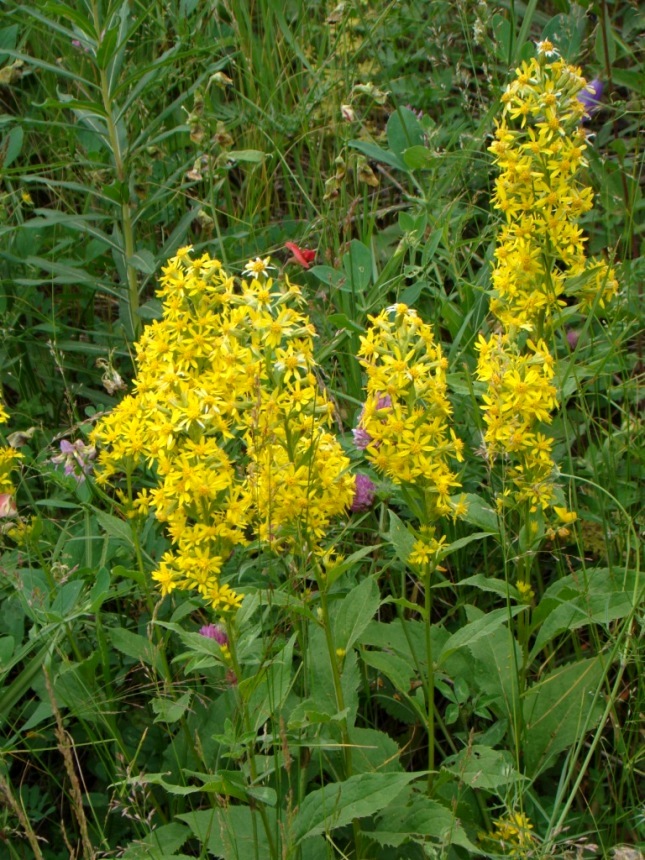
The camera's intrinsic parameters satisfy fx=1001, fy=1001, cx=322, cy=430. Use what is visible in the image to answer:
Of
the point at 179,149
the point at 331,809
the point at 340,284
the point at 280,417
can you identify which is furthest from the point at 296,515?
the point at 179,149

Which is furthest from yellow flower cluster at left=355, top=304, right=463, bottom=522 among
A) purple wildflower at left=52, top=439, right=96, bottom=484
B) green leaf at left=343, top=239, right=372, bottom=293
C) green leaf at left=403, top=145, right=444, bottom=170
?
green leaf at left=403, top=145, right=444, bottom=170

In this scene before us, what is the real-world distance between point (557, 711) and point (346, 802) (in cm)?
61

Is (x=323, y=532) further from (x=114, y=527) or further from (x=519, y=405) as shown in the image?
(x=114, y=527)

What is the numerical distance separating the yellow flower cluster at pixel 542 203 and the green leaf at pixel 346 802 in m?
1.03

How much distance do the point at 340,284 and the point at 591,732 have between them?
140cm

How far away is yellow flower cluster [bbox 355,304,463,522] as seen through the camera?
183 centimetres

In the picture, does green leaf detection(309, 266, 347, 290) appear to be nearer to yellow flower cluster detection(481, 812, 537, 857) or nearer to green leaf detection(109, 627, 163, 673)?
green leaf detection(109, 627, 163, 673)

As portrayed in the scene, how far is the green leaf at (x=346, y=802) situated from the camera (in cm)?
168

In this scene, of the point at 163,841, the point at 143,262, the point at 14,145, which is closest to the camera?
the point at 163,841

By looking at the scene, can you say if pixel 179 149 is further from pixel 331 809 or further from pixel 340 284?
pixel 331 809

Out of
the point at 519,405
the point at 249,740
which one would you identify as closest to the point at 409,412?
the point at 519,405

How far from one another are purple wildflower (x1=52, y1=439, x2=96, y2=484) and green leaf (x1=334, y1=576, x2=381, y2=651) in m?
0.75

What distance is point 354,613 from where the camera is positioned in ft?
6.39

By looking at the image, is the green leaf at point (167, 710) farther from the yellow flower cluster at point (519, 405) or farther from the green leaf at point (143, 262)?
the green leaf at point (143, 262)
